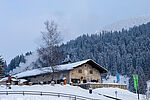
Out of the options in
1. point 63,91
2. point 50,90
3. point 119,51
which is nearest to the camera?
point 50,90

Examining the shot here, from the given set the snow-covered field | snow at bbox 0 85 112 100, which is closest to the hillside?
the snow-covered field

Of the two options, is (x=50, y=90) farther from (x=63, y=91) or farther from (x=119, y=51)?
(x=119, y=51)

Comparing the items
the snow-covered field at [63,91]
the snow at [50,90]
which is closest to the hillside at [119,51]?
the snow-covered field at [63,91]

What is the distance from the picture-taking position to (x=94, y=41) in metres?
173

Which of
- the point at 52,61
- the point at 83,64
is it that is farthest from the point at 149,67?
the point at 52,61

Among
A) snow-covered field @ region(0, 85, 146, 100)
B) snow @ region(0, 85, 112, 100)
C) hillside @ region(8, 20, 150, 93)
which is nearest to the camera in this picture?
snow @ region(0, 85, 112, 100)

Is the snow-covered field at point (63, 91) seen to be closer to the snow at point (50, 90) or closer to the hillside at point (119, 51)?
the snow at point (50, 90)

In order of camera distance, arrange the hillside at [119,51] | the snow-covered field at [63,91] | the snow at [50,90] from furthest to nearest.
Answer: the hillside at [119,51] < the snow-covered field at [63,91] < the snow at [50,90]

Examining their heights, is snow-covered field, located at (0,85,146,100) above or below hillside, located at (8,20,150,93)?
below

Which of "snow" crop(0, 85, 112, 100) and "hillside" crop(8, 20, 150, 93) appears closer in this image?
"snow" crop(0, 85, 112, 100)

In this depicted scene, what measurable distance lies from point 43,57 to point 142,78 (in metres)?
60.4

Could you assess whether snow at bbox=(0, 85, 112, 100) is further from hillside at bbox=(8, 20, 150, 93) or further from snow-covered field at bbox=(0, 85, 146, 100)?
hillside at bbox=(8, 20, 150, 93)

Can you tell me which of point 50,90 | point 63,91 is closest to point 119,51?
point 63,91

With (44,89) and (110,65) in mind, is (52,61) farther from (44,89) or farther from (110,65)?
(110,65)
